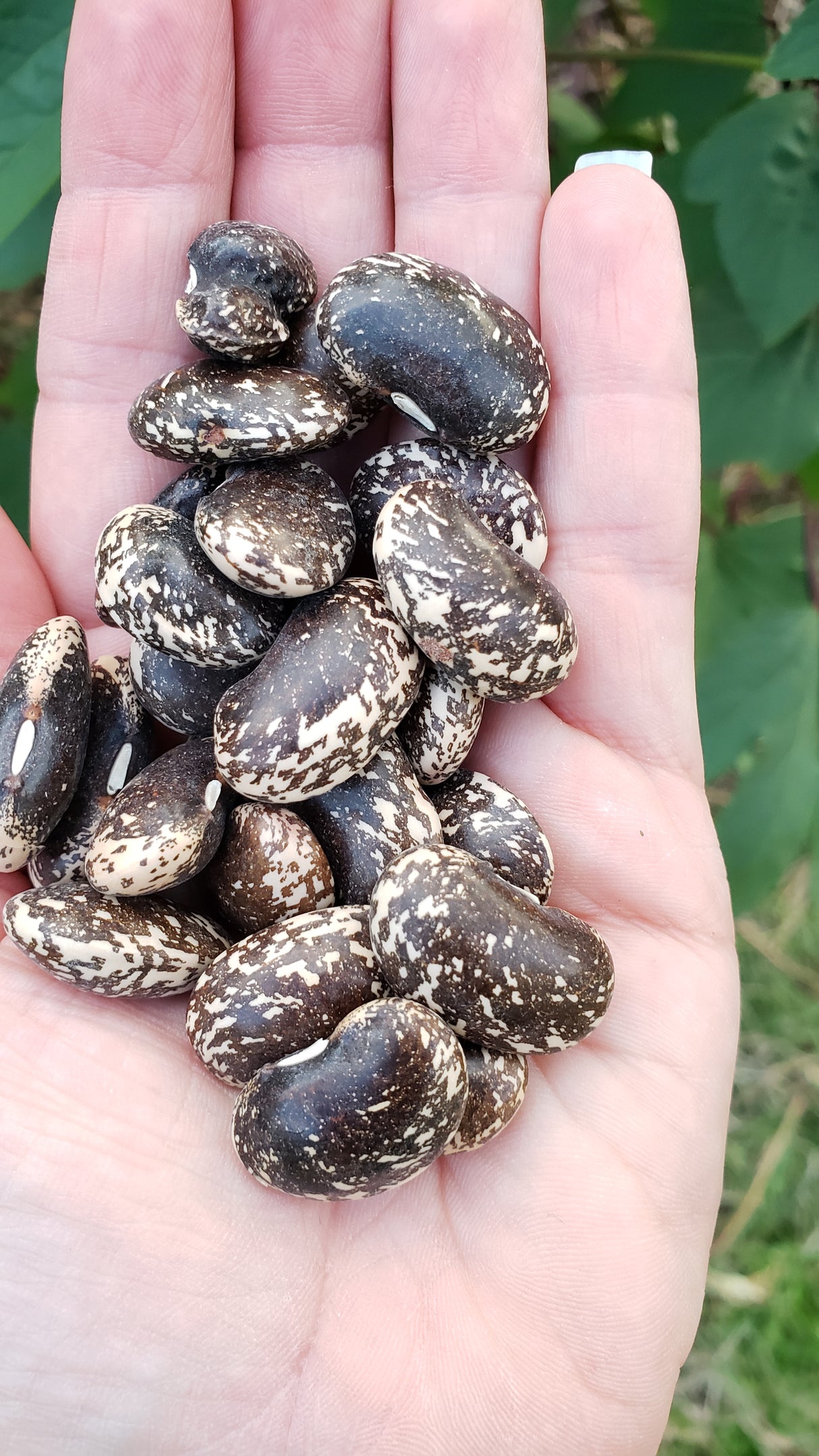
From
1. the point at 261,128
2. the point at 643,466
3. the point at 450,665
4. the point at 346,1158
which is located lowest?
the point at 346,1158

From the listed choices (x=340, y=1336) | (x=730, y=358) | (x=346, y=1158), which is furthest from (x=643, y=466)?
(x=340, y=1336)

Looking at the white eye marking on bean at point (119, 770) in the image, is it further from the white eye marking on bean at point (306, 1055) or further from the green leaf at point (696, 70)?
the green leaf at point (696, 70)

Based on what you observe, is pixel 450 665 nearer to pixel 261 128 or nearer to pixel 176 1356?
pixel 176 1356

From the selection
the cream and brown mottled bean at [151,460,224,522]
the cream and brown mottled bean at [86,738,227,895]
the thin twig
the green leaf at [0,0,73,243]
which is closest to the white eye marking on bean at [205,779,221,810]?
the cream and brown mottled bean at [86,738,227,895]

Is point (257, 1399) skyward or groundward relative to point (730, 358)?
groundward

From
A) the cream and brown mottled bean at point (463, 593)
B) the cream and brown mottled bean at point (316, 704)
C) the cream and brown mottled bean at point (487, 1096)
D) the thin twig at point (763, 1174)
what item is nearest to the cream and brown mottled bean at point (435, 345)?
the cream and brown mottled bean at point (463, 593)

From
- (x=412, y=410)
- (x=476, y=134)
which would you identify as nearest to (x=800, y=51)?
(x=476, y=134)

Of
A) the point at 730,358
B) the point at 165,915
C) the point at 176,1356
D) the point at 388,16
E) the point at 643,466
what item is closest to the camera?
the point at 176,1356

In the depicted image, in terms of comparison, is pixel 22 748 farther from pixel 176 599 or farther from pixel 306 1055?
pixel 306 1055
